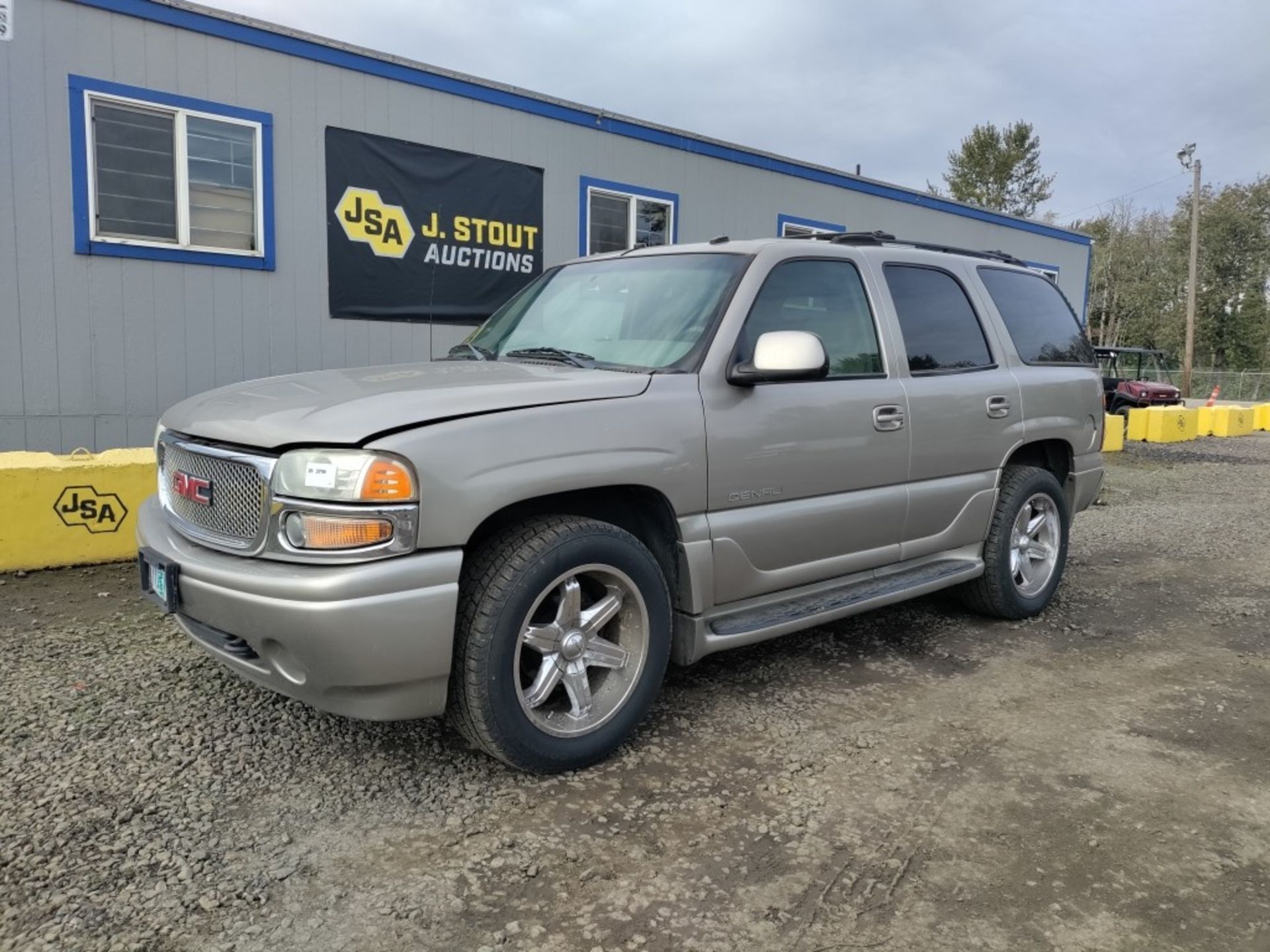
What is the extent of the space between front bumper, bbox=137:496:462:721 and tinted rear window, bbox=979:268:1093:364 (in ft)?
11.4

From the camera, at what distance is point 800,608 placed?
11.9 feet

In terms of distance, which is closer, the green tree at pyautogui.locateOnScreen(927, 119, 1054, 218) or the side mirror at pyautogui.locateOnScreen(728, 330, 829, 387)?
the side mirror at pyautogui.locateOnScreen(728, 330, 829, 387)

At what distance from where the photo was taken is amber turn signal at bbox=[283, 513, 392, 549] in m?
2.57

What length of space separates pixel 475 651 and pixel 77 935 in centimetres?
116

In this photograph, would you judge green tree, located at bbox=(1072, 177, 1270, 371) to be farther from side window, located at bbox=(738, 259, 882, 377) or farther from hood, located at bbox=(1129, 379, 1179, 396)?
side window, located at bbox=(738, 259, 882, 377)

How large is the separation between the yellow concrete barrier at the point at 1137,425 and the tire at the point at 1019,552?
531 inches

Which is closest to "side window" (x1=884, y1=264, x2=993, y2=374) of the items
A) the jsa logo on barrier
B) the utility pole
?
the jsa logo on barrier

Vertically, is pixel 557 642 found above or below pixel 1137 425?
below

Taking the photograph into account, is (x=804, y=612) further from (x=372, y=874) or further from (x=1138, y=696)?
(x=372, y=874)

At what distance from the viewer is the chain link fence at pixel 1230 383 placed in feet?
128

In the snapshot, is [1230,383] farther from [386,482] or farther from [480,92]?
[386,482]

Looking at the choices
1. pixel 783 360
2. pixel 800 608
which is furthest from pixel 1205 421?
pixel 783 360

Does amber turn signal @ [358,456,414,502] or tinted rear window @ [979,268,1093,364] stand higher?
tinted rear window @ [979,268,1093,364]

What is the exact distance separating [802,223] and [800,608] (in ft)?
30.7
